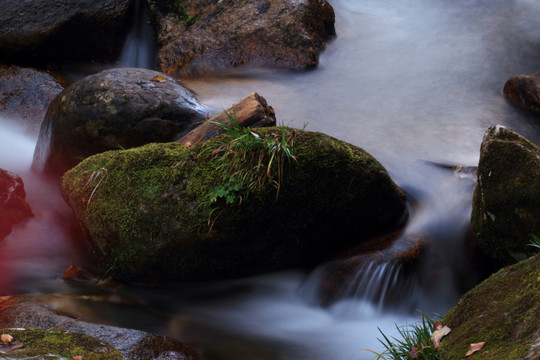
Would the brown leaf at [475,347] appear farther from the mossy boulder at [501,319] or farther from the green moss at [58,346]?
the green moss at [58,346]

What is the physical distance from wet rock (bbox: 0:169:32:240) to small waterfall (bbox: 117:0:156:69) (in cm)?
357

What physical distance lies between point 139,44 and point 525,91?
20.3 feet

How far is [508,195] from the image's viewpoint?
3.86 meters

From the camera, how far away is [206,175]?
4.29m

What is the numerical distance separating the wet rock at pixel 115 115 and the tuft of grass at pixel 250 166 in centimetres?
167

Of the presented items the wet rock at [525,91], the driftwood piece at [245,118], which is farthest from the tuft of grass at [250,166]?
the wet rock at [525,91]

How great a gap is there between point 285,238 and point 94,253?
1.85m

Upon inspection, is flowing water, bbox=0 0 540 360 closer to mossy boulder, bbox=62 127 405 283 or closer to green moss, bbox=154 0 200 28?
mossy boulder, bbox=62 127 405 283

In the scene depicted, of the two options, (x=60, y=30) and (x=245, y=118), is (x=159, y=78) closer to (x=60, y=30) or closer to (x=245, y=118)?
(x=245, y=118)

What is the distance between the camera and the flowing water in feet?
13.5

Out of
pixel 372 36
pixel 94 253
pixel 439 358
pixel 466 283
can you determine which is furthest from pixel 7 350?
pixel 372 36

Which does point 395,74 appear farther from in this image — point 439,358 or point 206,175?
point 439,358

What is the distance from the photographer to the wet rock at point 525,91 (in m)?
6.72

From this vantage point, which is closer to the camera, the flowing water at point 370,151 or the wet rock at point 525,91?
the flowing water at point 370,151
